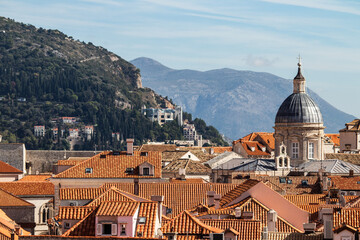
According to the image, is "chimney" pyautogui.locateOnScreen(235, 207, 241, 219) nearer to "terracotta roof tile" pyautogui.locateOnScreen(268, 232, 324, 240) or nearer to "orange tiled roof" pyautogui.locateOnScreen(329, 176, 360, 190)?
"terracotta roof tile" pyautogui.locateOnScreen(268, 232, 324, 240)

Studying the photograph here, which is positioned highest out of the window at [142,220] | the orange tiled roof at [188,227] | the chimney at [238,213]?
the window at [142,220]

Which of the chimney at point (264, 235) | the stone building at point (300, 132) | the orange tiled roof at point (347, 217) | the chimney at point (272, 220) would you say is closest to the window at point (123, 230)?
the chimney at point (264, 235)

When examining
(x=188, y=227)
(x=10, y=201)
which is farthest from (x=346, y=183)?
(x=188, y=227)

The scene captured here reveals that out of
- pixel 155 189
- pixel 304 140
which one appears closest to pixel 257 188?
pixel 155 189

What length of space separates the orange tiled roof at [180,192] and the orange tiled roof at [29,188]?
49.2 feet

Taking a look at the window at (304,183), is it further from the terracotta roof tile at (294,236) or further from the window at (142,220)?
the window at (142,220)

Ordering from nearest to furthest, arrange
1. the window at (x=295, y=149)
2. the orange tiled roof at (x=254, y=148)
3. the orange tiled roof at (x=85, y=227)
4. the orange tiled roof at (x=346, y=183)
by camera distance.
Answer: the orange tiled roof at (x=85, y=227) → the orange tiled roof at (x=346, y=183) → the window at (x=295, y=149) → the orange tiled roof at (x=254, y=148)

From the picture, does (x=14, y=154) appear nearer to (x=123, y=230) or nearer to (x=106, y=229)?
(x=106, y=229)

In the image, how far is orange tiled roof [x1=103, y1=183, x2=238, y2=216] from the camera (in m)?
66.8

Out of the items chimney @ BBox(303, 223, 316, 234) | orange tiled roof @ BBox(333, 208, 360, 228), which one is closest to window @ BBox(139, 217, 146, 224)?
orange tiled roof @ BBox(333, 208, 360, 228)

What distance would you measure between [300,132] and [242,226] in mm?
78067

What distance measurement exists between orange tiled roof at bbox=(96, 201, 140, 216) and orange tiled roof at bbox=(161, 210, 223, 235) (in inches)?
78.0

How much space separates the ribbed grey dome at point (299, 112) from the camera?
399 ft

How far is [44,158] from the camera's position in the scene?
174000 millimetres
